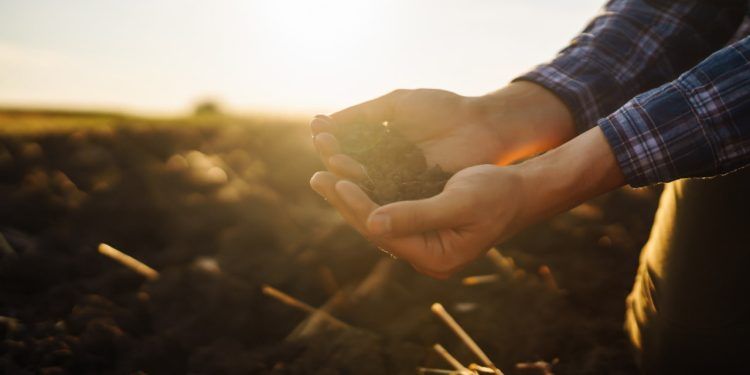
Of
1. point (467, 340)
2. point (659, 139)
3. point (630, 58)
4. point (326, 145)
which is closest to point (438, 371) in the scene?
point (467, 340)

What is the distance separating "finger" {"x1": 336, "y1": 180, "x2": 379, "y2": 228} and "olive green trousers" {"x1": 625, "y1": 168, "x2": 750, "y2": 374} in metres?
0.95

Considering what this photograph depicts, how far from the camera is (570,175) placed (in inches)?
49.8

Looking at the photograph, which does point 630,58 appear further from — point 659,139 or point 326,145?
point 326,145

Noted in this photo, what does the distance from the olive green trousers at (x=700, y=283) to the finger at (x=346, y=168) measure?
0.96m

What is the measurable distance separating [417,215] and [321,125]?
2.08ft

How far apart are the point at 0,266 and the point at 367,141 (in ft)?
4.63

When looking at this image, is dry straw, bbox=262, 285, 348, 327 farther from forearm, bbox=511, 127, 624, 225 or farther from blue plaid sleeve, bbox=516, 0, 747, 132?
blue plaid sleeve, bbox=516, 0, 747, 132

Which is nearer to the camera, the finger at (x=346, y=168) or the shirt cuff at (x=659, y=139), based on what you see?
the shirt cuff at (x=659, y=139)

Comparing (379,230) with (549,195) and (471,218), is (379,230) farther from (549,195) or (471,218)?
(549,195)

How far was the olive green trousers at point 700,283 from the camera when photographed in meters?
1.40

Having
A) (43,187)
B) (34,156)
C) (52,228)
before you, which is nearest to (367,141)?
(52,228)

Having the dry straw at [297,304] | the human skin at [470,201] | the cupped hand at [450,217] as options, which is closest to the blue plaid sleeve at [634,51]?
the human skin at [470,201]

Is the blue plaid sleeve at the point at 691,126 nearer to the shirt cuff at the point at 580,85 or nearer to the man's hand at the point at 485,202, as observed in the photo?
the man's hand at the point at 485,202

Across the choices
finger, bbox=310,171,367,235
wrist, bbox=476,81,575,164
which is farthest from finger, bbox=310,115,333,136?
wrist, bbox=476,81,575,164
